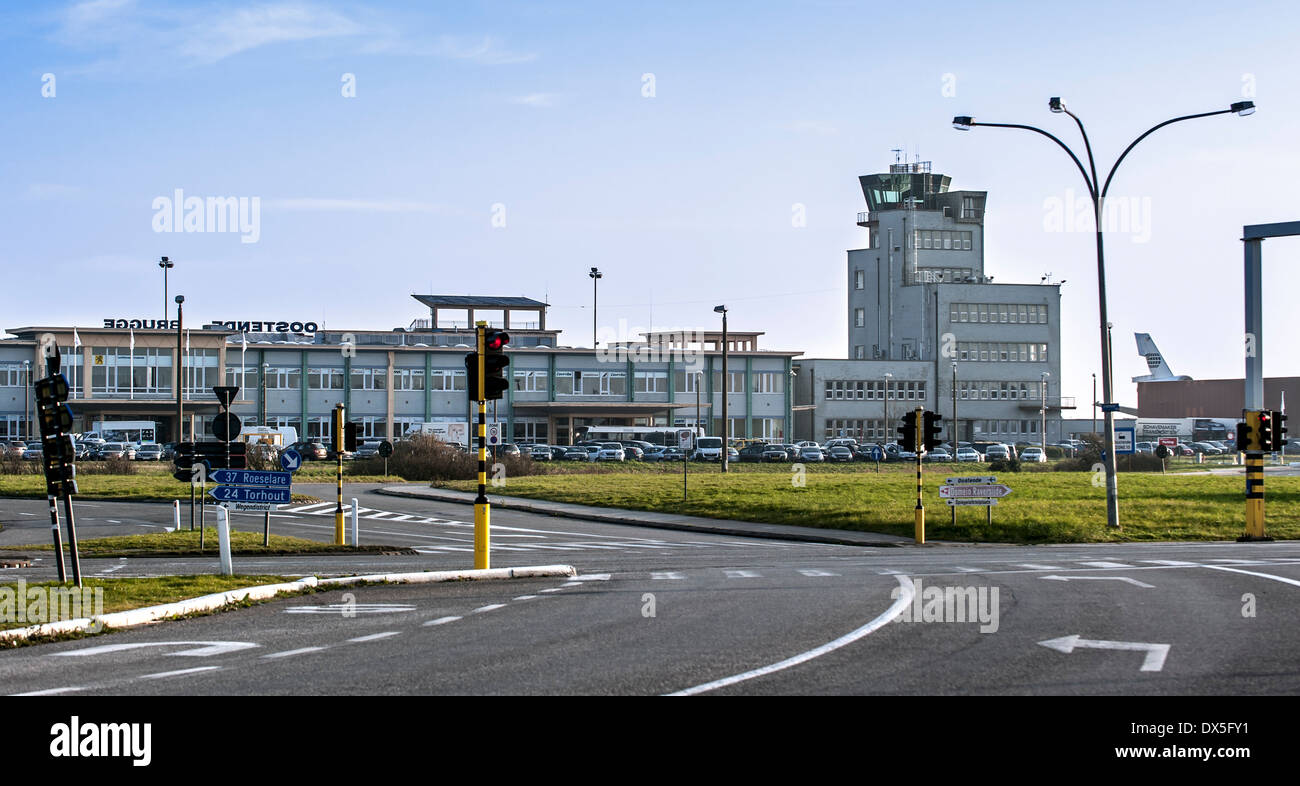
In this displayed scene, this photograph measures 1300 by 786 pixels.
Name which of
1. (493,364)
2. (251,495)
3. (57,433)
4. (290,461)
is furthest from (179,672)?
(290,461)

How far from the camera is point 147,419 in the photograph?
100 m

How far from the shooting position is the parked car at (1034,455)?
3310 inches

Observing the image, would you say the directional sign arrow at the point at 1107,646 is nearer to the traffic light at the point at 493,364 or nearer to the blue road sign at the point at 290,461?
the traffic light at the point at 493,364

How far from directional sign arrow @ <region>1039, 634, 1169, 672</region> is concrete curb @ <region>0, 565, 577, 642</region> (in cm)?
876

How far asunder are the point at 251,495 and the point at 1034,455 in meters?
72.3

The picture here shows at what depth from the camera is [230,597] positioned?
15133mm

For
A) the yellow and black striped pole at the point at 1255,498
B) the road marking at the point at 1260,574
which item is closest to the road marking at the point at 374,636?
the road marking at the point at 1260,574

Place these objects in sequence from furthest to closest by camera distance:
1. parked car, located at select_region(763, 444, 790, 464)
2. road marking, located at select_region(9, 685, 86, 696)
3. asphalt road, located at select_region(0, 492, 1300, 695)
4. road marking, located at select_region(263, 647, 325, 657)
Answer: parked car, located at select_region(763, 444, 790, 464)
road marking, located at select_region(263, 647, 325, 657)
asphalt road, located at select_region(0, 492, 1300, 695)
road marking, located at select_region(9, 685, 86, 696)

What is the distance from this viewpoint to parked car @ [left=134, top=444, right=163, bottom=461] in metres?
77.7

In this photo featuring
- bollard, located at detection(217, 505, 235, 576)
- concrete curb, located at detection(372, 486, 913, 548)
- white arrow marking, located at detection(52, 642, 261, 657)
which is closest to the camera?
white arrow marking, located at detection(52, 642, 261, 657)

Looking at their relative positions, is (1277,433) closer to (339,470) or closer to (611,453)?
(339,470)

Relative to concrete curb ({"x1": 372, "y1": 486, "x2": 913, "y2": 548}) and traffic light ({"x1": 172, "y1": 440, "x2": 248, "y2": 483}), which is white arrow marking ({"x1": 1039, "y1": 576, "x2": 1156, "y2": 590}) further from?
traffic light ({"x1": 172, "y1": 440, "x2": 248, "y2": 483})

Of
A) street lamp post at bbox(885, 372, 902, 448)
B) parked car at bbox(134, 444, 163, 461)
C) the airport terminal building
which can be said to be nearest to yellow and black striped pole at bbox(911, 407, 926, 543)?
parked car at bbox(134, 444, 163, 461)
